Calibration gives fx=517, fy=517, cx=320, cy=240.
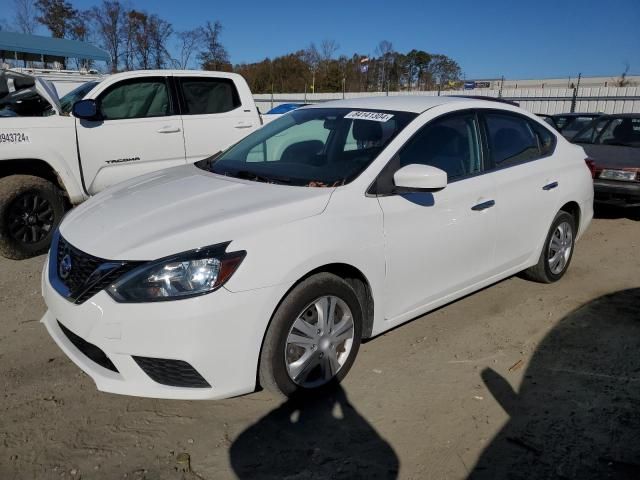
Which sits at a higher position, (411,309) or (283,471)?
(411,309)

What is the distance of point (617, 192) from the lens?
7.14m

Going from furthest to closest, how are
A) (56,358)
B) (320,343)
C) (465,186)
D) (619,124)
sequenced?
(619,124), (465,186), (56,358), (320,343)

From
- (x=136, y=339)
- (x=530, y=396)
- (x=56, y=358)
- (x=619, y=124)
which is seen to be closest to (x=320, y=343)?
(x=136, y=339)

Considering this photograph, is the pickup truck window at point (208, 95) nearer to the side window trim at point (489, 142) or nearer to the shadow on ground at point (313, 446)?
the side window trim at point (489, 142)

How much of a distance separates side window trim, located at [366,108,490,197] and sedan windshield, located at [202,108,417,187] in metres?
0.10

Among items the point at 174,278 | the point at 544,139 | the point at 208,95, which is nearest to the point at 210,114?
the point at 208,95

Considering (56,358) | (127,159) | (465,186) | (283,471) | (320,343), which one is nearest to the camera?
(283,471)

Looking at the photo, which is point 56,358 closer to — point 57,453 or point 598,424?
point 57,453

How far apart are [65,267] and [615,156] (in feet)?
25.0

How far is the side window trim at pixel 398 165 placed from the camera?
304 centimetres

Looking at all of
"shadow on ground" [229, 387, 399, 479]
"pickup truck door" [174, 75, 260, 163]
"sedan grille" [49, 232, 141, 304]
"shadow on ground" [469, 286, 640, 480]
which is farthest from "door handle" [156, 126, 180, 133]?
"shadow on ground" [469, 286, 640, 480]

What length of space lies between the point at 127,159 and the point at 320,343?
3.92 metres

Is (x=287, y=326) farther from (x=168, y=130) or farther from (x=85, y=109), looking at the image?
(x=168, y=130)

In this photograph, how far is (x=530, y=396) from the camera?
2980mm
